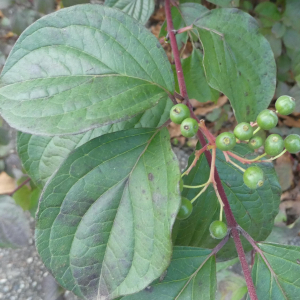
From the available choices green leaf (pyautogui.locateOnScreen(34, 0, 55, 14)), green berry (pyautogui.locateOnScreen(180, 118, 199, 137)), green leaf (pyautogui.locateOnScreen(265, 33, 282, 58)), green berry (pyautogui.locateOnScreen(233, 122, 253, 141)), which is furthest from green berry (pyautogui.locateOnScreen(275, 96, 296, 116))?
green leaf (pyautogui.locateOnScreen(265, 33, 282, 58))

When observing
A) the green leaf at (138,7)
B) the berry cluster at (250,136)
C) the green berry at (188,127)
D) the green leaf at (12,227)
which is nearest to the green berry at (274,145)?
the berry cluster at (250,136)

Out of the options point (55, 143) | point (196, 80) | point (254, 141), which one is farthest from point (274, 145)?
point (196, 80)

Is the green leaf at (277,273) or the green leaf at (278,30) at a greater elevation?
the green leaf at (278,30)

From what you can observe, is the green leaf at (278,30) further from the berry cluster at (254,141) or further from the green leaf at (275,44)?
the berry cluster at (254,141)

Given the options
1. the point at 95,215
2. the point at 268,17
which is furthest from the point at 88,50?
the point at 268,17

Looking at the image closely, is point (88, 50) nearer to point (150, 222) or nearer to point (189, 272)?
point (150, 222)
